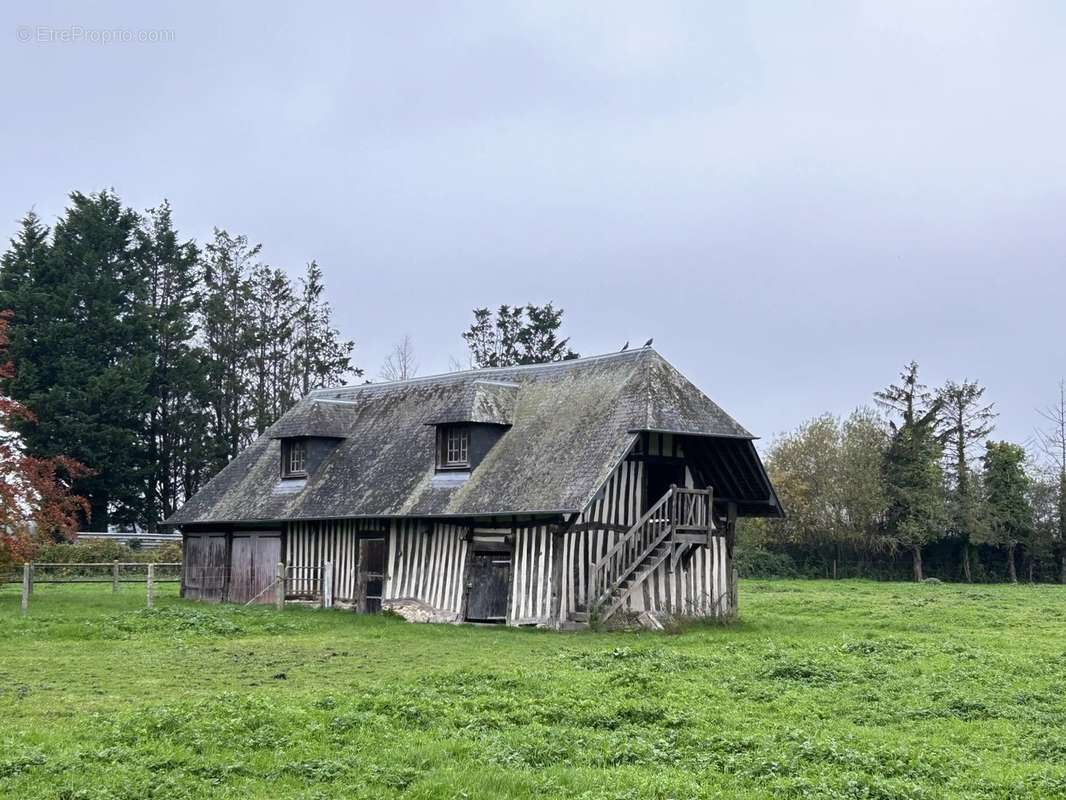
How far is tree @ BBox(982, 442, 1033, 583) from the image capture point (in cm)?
5078

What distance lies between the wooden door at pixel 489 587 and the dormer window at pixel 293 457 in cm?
749

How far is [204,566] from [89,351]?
72.6 ft

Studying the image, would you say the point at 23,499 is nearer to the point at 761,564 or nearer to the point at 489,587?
the point at 489,587

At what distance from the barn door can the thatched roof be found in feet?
2.45

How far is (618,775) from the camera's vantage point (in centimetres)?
968

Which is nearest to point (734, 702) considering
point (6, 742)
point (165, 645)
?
point (6, 742)

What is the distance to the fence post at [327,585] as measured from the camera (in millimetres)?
27922

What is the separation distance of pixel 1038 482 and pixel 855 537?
8.40 metres

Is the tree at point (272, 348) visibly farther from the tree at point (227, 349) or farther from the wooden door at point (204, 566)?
the wooden door at point (204, 566)

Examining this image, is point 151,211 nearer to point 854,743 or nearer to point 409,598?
point 409,598

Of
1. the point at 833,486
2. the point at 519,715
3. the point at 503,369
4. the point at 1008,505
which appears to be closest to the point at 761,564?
the point at 833,486

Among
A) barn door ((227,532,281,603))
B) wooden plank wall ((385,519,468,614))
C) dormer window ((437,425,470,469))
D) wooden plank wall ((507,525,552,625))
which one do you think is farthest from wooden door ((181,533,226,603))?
wooden plank wall ((507,525,552,625))

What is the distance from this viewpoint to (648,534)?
957 inches

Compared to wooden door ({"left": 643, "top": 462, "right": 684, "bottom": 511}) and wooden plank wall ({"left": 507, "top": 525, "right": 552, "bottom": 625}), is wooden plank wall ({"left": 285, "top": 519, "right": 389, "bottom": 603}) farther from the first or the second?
wooden door ({"left": 643, "top": 462, "right": 684, "bottom": 511})
